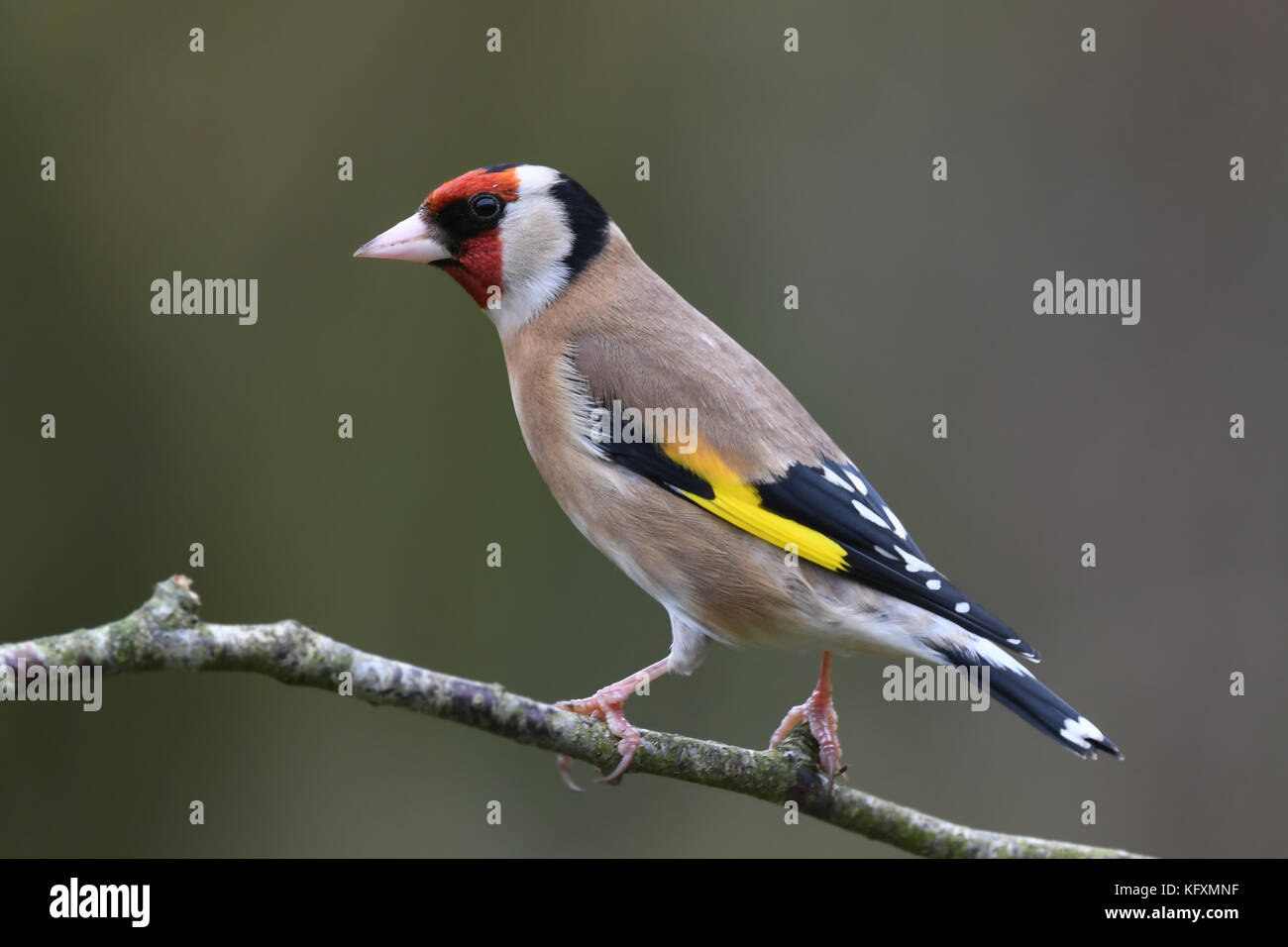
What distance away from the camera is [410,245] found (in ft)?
13.5

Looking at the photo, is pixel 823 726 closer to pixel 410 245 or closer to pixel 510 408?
pixel 410 245

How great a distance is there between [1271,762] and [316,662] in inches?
234

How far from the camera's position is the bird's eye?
13.9 feet

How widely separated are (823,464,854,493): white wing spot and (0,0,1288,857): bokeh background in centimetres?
329

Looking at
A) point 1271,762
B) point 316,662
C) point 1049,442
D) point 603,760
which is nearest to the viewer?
point 316,662

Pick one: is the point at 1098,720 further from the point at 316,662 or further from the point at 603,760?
the point at 316,662

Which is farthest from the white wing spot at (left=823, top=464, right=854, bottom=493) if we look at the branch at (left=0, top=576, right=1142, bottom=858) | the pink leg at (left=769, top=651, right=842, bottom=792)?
the branch at (left=0, top=576, right=1142, bottom=858)

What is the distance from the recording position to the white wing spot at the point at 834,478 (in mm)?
4082

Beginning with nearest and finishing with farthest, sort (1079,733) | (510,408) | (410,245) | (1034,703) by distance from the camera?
(1079,733)
(1034,703)
(410,245)
(510,408)

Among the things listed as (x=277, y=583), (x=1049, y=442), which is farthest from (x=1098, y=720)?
(x=277, y=583)

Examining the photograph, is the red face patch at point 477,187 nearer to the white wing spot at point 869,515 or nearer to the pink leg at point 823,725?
the white wing spot at point 869,515

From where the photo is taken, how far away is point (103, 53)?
733 centimetres

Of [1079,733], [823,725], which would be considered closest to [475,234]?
[823,725]

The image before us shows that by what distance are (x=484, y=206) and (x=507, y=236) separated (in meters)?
0.12
